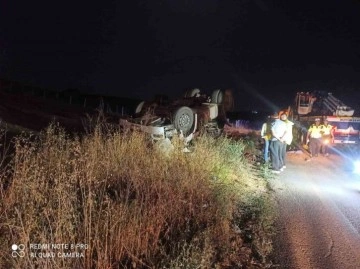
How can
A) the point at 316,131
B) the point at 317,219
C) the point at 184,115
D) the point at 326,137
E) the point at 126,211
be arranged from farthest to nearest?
the point at 326,137 → the point at 316,131 → the point at 184,115 → the point at 317,219 → the point at 126,211

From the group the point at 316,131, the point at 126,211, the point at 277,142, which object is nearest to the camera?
the point at 126,211

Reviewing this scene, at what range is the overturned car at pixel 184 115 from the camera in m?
11.3

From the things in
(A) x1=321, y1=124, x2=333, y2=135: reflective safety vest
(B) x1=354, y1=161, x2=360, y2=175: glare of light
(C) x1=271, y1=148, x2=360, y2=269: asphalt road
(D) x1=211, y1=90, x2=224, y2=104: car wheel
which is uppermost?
(D) x1=211, y1=90, x2=224, y2=104: car wheel

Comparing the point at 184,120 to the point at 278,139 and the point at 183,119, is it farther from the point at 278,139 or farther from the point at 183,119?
the point at 278,139

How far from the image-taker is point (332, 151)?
16.1m

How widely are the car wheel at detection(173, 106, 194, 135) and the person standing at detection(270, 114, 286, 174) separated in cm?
231

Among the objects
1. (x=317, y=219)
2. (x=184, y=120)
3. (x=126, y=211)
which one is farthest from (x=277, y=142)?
(x=126, y=211)

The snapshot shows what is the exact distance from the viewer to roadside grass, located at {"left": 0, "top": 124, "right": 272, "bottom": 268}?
429 cm

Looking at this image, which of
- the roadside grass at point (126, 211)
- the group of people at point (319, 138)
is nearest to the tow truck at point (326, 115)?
the group of people at point (319, 138)

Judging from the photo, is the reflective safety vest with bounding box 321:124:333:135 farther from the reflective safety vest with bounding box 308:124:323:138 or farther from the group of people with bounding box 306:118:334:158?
the reflective safety vest with bounding box 308:124:323:138

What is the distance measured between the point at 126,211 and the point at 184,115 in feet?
22.5

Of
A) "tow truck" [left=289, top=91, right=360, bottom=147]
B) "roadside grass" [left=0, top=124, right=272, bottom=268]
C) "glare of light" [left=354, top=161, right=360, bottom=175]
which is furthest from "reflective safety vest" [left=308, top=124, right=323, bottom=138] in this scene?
"roadside grass" [left=0, top=124, right=272, bottom=268]

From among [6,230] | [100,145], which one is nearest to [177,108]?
[100,145]

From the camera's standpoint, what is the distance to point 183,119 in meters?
11.6
